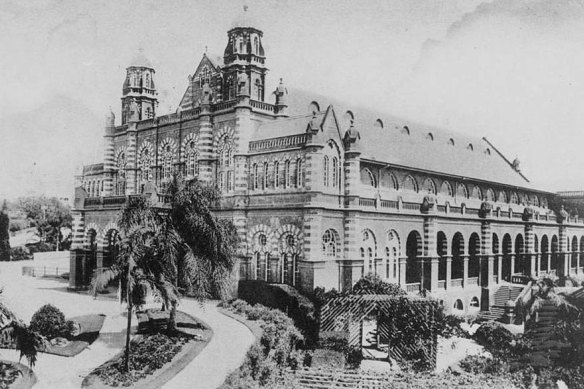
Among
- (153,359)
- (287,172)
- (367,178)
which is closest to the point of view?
(153,359)

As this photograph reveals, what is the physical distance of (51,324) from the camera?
22.8 m

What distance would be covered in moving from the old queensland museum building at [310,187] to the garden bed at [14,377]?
344 inches

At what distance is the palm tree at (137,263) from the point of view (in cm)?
1980

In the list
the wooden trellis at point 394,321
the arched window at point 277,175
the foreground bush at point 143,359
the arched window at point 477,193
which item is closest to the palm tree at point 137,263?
the foreground bush at point 143,359

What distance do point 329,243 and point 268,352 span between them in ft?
30.6

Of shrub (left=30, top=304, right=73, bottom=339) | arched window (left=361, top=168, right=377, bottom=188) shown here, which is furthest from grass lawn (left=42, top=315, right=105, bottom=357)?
arched window (left=361, top=168, right=377, bottom=188)

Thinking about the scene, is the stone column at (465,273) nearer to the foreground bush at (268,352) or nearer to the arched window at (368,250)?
the arched window at (368,250)

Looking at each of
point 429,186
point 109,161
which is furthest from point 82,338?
point 429,186

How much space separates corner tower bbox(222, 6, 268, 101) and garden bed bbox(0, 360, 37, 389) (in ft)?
67.1

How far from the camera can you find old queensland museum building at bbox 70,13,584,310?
1200 inches

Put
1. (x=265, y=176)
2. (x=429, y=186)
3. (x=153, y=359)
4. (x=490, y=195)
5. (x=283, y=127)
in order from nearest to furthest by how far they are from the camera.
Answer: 1. (x=153, y=359)
2. (x=265, y=176)
3. (x=283, y=127)
4. (x=429, y=186)
5. (x=490, y=195)

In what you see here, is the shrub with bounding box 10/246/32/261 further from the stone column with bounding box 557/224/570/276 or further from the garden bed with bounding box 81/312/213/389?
the stone column with bounding box 557/224/570/276

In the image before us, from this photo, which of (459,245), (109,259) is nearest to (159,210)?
(109,259)

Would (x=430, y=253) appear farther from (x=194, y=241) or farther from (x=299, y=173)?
(x=194, y=241)
